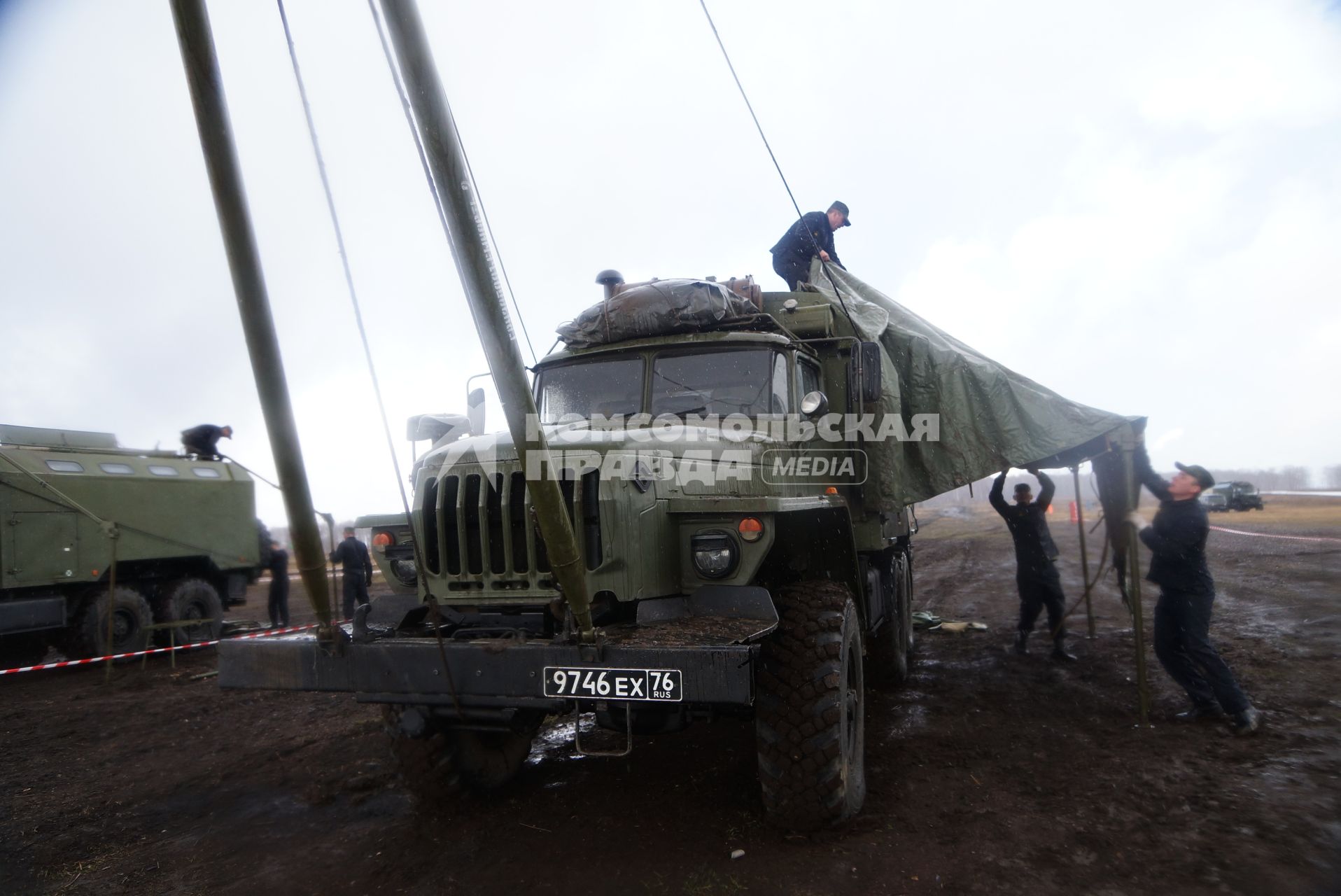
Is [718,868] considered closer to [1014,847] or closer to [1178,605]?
[1014,847]

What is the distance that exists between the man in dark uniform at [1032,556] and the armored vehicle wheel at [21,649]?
35.7ft

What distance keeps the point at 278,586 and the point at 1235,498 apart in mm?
34994

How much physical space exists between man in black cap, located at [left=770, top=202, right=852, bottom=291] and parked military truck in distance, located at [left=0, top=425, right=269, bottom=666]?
304 inches

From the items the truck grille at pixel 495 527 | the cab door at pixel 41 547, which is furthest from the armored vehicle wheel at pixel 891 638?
the cab door at pixel 41 547

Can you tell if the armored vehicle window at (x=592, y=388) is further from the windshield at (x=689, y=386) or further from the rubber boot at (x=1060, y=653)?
the rubber boot at (x=1060, y=653)

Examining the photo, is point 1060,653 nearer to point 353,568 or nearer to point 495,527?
point 495,527

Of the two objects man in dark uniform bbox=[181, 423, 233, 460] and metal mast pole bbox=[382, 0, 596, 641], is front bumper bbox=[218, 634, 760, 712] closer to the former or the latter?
metal mast pole bbox=[382, 0, 596, 641]

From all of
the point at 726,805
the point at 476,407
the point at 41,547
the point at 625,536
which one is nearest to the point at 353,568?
the point at 41,547

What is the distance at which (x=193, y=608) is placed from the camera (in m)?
11.3

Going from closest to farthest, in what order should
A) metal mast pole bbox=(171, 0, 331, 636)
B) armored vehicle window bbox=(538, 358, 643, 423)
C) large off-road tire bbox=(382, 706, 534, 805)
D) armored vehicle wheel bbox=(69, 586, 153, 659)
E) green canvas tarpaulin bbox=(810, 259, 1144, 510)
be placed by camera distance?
metal mast pole bbox=(171, 0, 331, 636) → large off-road tire bbox=(382, 706, 534, 805) → armored vehicle window bbox=(538, 358, 643, 423) → green canvas tarpaulin bbox=(810, 259, 1144, 510) → armored vehicle wheel bbox=(69, 586, 153, 659)

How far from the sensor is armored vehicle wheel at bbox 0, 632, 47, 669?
9922 mm

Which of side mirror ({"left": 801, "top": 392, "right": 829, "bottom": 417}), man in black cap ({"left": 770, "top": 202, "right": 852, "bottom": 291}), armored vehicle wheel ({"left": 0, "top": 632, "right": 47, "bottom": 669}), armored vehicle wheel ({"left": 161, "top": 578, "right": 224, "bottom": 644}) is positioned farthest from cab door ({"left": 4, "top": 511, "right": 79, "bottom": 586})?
side mirror ({"left": 801, "top": 392, "right": 829, "bottom": 417})

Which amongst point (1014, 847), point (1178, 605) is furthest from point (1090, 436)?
point (1014, 847)

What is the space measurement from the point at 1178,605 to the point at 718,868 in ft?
12.8
